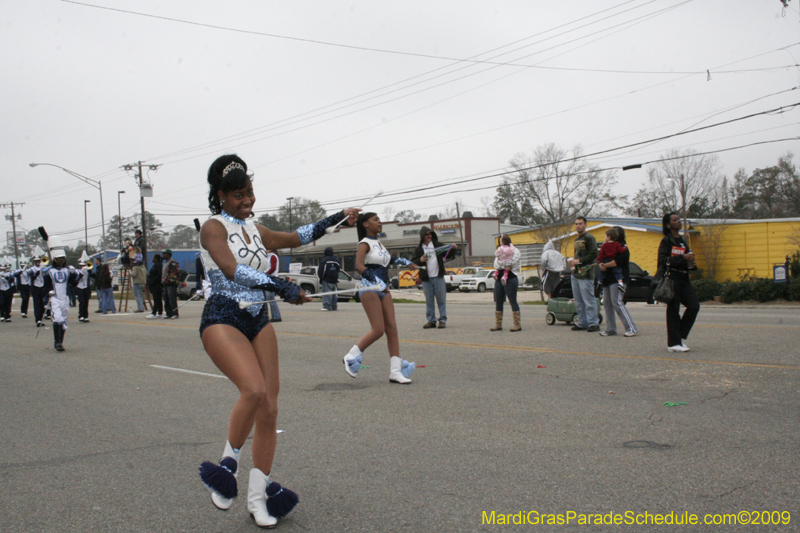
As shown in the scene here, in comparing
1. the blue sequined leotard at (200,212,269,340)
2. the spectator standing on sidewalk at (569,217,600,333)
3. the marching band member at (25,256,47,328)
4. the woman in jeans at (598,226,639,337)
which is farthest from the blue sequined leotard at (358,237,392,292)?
the marching band member at (25,256,47,328)

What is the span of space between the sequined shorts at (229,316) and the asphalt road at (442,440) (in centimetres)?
107

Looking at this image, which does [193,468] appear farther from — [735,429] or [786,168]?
[786,168]

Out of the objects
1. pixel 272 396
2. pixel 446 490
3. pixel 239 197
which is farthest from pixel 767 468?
pixel 239 197

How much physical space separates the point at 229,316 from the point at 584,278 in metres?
8.91

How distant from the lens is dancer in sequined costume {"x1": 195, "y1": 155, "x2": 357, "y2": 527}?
349 centimetres

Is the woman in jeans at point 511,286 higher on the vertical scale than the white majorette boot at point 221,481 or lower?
higher

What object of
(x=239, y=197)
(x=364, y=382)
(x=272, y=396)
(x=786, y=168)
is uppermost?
(x=786, y=168)

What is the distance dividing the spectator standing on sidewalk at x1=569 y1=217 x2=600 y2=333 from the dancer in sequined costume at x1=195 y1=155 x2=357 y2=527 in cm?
833

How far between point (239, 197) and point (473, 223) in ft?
198

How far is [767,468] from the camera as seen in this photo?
4.11 meters

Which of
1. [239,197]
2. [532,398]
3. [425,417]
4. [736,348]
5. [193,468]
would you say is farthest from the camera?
[736,348]

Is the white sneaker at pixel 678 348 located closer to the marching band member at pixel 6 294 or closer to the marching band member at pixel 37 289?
the marching band member at pixel 37 289

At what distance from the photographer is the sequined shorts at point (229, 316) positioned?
367cm

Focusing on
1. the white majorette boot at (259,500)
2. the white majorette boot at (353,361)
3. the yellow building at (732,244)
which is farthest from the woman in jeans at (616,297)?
the yellow building at (732,244)
